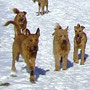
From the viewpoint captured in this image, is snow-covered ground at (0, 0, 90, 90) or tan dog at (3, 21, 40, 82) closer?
tan dog at (3, 21, 40, 82)

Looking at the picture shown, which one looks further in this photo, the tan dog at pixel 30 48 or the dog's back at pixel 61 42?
the dog's back at pixel 61 42

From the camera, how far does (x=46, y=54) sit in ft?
42.7

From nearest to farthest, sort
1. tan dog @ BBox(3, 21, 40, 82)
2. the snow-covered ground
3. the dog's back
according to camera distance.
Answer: tan dog @ BBox(3, 21, 40, 82) < the snow-covered ground < the dog's back

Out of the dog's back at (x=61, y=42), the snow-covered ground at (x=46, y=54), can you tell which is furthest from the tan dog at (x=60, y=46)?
the snow-covered ground at (x=46, y=54)

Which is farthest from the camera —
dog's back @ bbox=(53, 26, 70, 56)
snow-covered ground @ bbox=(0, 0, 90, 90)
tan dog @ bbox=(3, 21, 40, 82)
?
dog's back @ bbox=(53, 26, 70, 56)

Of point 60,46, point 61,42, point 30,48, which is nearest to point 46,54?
point 60,46

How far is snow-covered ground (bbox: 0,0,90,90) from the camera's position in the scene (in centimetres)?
858

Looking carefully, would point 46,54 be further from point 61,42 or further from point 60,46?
point 61,42

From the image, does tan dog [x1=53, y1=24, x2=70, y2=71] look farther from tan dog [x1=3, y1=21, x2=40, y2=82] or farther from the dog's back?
tan dog [x1=3, y1=21, x2=40, y2=82]

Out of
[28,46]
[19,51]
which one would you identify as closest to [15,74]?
[19,51]

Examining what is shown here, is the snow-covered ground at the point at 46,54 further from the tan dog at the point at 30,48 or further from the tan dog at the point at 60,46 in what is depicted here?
the tan dog at the point at 30,48

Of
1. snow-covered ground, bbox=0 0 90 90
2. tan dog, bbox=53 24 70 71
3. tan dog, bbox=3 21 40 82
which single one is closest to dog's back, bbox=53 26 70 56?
tan dog, bbox=53 24 70 71

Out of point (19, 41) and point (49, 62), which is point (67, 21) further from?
point (19, 41)

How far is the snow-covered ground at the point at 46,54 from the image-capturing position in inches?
338
